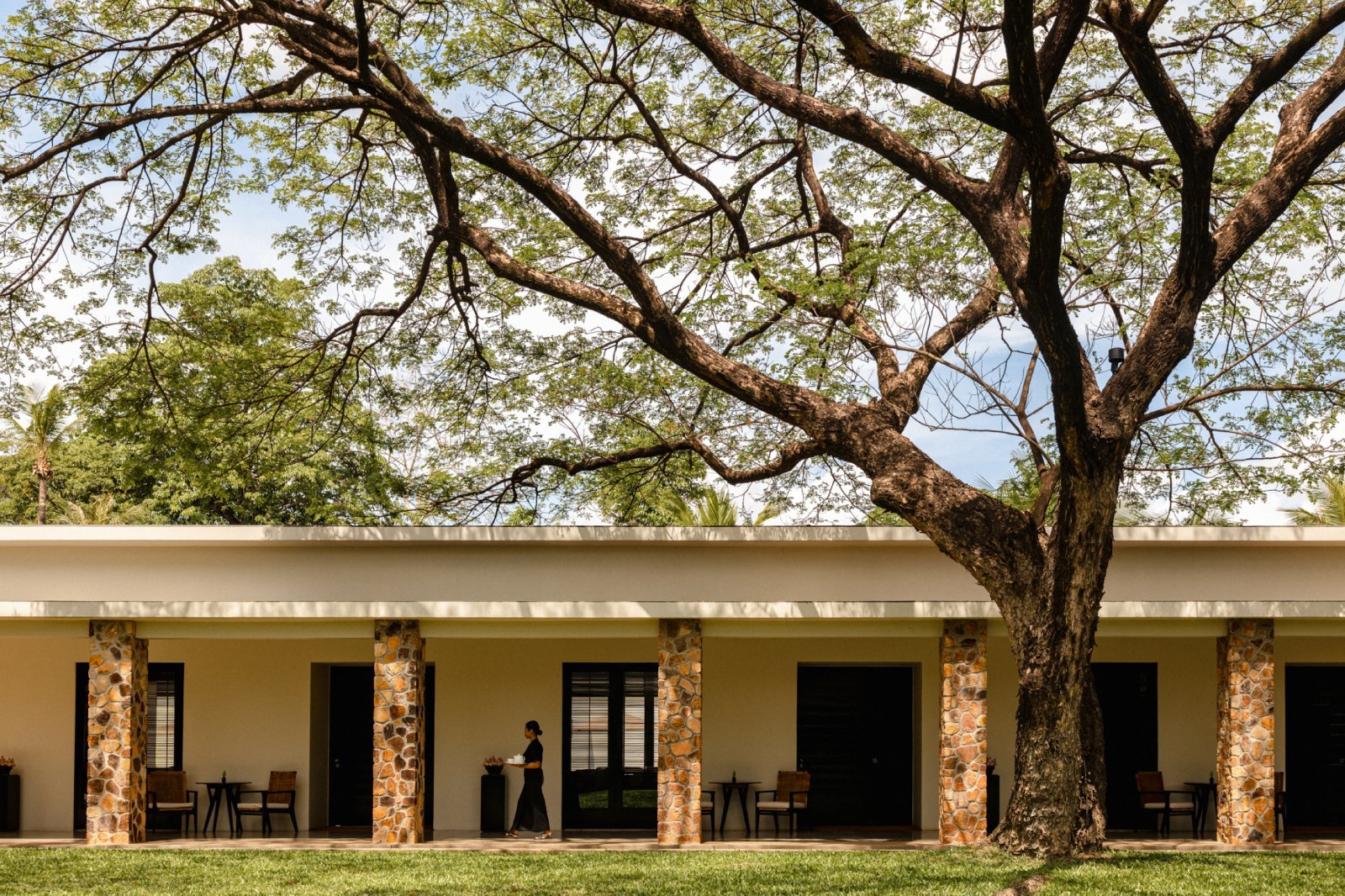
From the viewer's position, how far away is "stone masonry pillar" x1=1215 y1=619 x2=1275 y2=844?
46.4ft

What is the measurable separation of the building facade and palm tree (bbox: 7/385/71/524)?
49.9 ft

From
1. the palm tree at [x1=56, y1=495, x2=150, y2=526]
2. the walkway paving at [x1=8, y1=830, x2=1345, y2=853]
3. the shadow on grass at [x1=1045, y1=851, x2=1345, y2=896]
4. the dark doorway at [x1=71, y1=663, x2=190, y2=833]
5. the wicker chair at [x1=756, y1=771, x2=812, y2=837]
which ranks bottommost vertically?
the walkway paving at [x1=8, y1=830, x2=1345, y2=853]

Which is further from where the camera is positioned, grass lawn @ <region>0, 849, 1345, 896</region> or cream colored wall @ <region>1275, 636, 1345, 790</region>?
cream colored wall @ <region>1275, 636, 1345, 790</region>

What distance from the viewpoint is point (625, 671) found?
53.9 ft

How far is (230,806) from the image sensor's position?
52.1 ft

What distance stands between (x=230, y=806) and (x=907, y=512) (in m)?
9.31

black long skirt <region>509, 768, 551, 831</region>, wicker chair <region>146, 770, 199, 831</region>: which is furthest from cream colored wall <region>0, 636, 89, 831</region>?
black long skirt <region>509, 768, 551, 831</region>

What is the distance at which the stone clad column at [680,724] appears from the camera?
553 inches

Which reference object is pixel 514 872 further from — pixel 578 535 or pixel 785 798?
pixel 785 798

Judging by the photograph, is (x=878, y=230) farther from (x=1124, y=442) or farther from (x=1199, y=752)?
(x=1199, y=752)

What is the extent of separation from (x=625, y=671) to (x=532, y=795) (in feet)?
6.96

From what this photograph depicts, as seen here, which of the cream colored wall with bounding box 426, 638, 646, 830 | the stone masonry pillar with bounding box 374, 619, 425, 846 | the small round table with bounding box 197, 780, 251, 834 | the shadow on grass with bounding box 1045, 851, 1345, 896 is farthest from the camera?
the cream colored wall with bounding box 426, 638, 646, 830

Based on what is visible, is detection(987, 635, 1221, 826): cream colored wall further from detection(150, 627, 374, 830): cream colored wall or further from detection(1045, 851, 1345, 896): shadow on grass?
detection(150, 627, 374, 830): cream colored wall

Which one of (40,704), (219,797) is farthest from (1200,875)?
(40,704)
